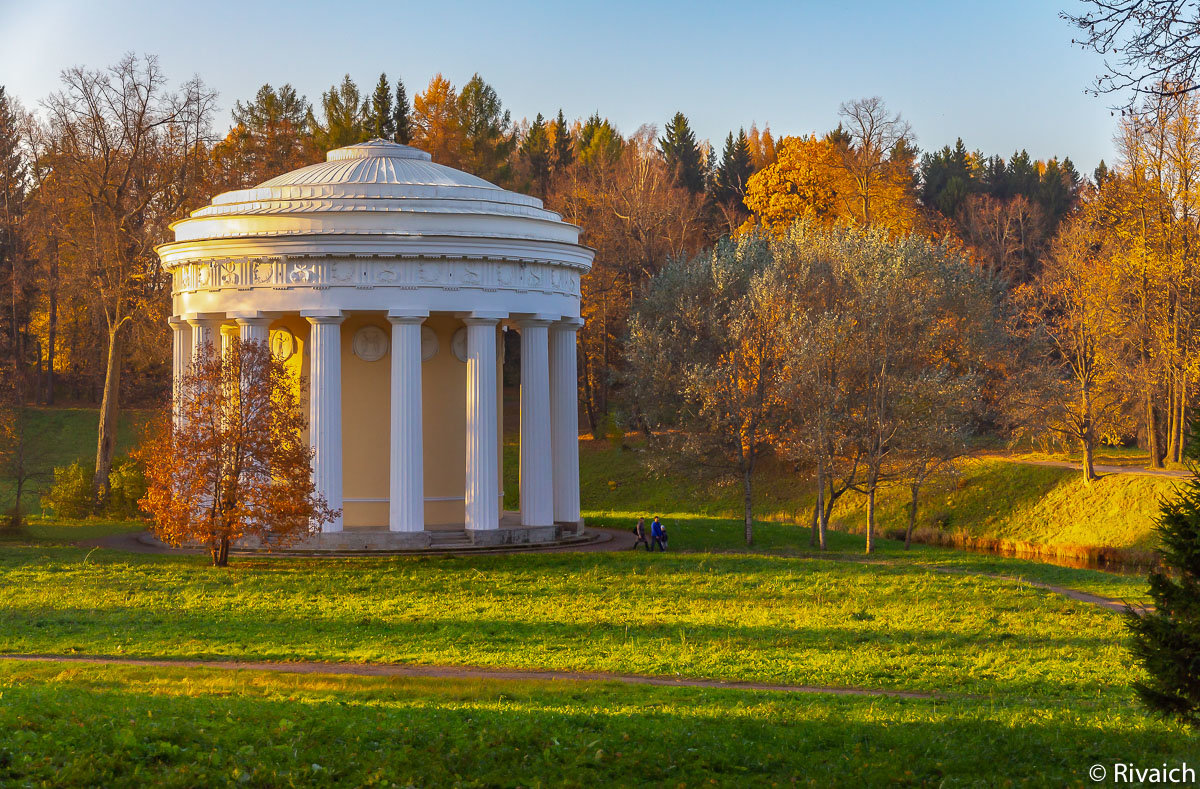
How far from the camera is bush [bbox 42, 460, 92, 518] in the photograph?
42.3m

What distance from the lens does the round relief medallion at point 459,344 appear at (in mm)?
36000

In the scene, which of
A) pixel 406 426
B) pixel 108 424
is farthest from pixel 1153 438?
pixel 108 424

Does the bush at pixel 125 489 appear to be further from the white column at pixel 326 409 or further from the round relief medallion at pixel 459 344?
the round relief medallion at pixel 459 344

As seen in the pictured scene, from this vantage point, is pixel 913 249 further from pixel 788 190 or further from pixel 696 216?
pixel 696 216

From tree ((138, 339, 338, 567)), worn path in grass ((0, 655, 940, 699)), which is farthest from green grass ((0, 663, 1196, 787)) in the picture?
tree ((138, 339, 338, 567))

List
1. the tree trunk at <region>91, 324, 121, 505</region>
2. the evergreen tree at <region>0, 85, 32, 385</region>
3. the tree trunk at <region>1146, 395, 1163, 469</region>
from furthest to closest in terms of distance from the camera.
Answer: the evergreen tree at <region>0, 85, 32, 385</region> < the tree trunk at <region>1146, 395, 1163, 469</region> < the tree trunk at <region>91, 324, 121, 505</region>

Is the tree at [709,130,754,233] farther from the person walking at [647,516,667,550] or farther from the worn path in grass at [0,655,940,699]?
the worn path in grass at [0,655,940,699]

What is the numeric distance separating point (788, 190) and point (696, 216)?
8880 millimetres

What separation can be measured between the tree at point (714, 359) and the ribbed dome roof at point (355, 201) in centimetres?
843

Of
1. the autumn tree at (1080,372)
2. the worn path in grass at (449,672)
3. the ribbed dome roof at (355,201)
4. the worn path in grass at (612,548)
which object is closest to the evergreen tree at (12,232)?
the worn path in grass at (612,548)

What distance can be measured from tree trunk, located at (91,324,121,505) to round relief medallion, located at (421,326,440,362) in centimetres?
1524

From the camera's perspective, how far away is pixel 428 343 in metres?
35.9

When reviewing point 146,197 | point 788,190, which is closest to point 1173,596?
point 146,197

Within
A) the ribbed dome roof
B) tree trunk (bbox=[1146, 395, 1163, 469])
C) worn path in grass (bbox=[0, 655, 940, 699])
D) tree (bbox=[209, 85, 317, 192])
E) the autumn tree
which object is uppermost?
tree (bbox=[209, 85, 317, 192])
